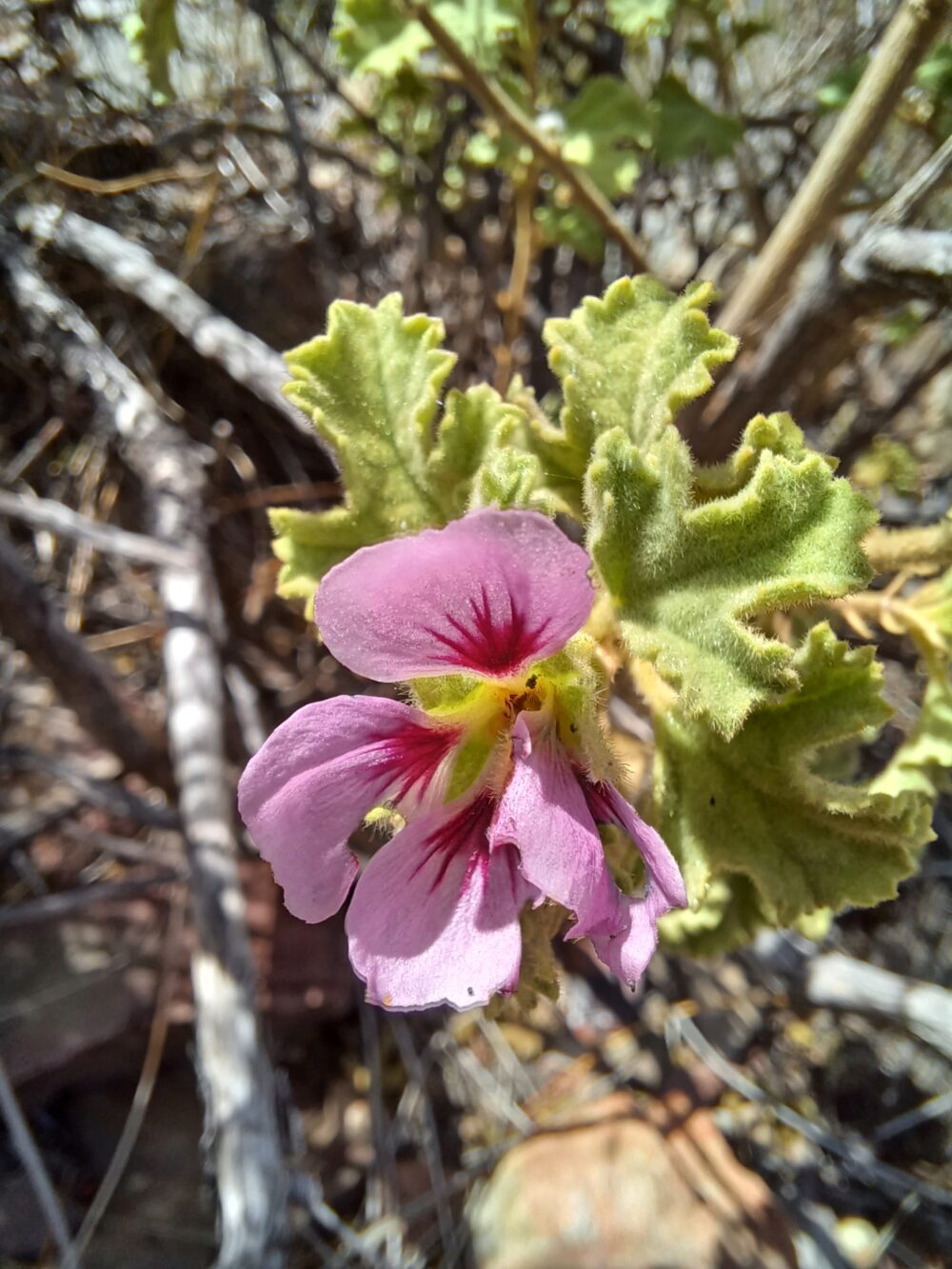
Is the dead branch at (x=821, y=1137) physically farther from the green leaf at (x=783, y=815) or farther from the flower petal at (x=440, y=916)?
the flower petal at (x=440, y=916)

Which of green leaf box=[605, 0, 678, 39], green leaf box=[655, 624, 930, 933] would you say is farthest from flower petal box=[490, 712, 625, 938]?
green leaf box=[605, 0, 678, 39]

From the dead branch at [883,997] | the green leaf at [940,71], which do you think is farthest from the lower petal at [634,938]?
the green leaf at [940,71]

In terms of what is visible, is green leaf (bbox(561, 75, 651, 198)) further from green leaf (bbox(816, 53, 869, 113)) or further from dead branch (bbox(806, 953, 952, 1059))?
dead branch (bbox(806, 953, 952, 1059))

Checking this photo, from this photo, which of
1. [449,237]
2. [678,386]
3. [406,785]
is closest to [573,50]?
[449,237]

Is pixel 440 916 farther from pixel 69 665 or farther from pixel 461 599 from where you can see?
pixel 69 665

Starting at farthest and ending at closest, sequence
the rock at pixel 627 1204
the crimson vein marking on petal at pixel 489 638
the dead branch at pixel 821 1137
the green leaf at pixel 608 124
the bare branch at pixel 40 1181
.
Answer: the dead branch at pixel 821 1137 → the rock at pixel 627 1204 → the green leaf at pixel 608 124 → the bare branch at pixel 40 1181 → the crimson vein marking on petal at pixel 489 638

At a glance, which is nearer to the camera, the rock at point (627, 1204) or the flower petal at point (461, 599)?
the flower petal at point (461, 599)

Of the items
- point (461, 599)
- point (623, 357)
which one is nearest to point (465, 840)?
point (461, 599)

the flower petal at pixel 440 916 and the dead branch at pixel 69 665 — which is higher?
the dead branch at pixel 69 665
